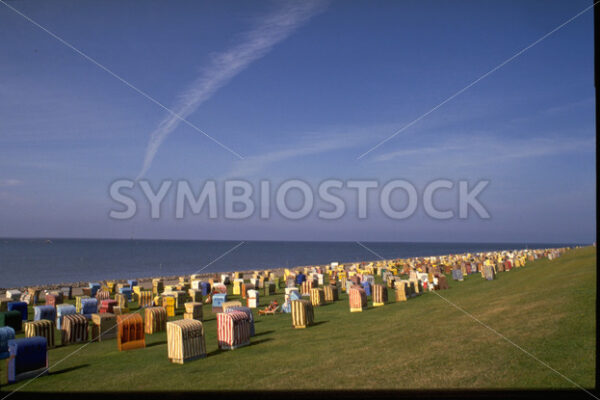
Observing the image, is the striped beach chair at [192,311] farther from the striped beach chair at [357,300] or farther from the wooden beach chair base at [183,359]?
the wooden beach chair base at [183,359]

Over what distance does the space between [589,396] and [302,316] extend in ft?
37.0

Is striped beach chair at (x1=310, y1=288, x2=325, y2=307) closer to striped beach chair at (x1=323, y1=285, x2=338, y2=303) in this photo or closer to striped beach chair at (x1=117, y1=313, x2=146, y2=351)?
striped beach chair at (x1=323, y1=285, x2=338, y2=303)

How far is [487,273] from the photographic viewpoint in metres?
34.0

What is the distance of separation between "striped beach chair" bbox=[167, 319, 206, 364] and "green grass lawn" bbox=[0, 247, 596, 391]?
0.27 metres

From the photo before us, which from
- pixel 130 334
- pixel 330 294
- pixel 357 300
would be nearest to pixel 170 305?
pixel 130 334

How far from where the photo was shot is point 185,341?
41.7ft

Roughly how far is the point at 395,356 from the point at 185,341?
18.7 ft

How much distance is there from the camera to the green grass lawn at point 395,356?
9.29m

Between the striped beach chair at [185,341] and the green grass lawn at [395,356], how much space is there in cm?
27

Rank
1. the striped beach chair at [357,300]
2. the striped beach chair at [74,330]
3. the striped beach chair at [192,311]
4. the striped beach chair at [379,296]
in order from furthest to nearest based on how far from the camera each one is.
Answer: the striped beach chair at [379,296]
the striped beach chair at [357,300]
the striped beach chair at [192,311]
the striped beach chair at [74,330]

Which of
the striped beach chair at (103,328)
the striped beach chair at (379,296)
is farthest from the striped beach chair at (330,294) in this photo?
the striped beach chair at (103,328)

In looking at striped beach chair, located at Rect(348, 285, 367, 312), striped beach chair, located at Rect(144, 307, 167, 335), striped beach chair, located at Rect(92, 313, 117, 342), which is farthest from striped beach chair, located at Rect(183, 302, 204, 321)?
striped beach chair, located at Rect(348, 285, 367, 312)

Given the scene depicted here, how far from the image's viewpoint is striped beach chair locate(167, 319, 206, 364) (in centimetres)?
1268

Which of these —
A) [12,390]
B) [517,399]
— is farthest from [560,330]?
[12,390]
